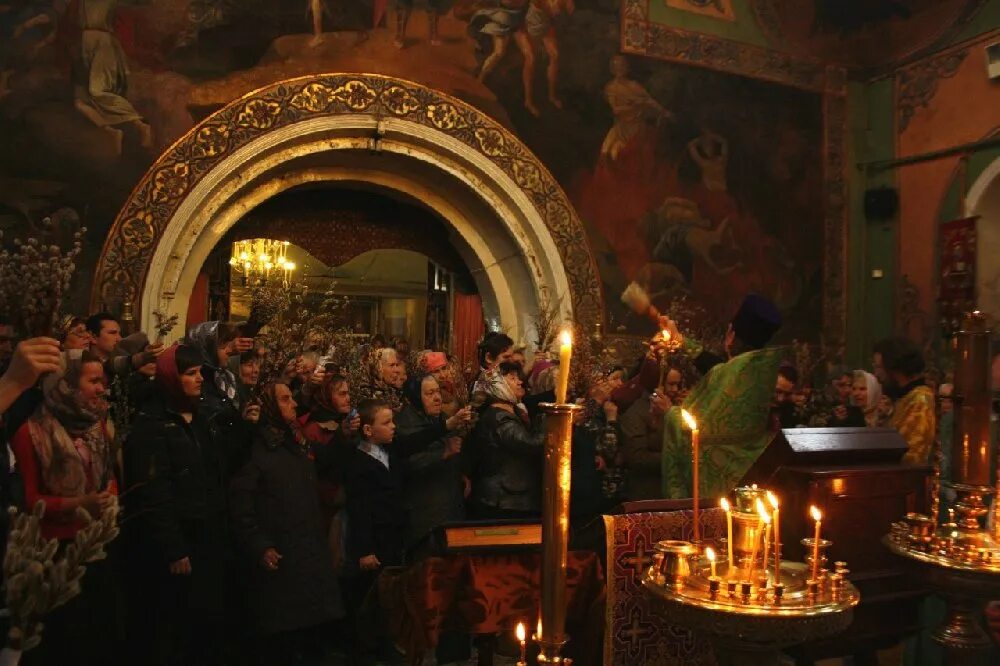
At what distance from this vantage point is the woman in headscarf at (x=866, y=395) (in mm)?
6246

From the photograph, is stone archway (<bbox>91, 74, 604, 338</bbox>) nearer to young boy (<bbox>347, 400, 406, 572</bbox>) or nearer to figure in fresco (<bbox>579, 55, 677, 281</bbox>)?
figure in fresco (<bbox>579, 55, 677, 281</bbox>)

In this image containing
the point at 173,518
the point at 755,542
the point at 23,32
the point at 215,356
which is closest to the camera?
the point at 755,542

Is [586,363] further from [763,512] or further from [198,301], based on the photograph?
[763,512]

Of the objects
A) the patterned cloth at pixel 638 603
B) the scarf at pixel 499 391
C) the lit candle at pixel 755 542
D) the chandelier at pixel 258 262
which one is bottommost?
the patterned cloth at pixel 638 603

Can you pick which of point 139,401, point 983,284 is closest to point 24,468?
point 139,401

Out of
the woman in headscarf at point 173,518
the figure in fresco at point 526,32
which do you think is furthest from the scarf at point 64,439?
the figure in fresco at point 526,32

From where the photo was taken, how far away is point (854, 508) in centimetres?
386

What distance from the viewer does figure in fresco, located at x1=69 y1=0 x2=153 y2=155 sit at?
25.2ft

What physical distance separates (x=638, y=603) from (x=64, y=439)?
2297 millimetres

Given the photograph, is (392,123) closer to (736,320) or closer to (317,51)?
(317,51)

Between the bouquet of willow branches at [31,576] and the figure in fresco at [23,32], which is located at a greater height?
the figure in fresco at [23,32]

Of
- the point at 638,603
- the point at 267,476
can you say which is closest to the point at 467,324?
the point at 267,476

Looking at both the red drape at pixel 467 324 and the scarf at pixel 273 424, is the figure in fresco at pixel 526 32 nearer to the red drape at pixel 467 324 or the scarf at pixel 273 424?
the red drape at pixel 467 324

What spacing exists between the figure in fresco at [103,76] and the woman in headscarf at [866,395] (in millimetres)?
6313
